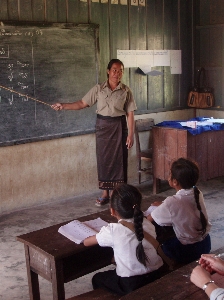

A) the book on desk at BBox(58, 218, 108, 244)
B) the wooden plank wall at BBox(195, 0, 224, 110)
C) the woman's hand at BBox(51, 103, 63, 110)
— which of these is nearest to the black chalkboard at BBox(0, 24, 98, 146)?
the woman's hand at BBox(51, 103, 63, 110)

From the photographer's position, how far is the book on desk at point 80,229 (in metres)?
2.70

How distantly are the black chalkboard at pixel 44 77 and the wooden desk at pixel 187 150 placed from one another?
3.10 feet

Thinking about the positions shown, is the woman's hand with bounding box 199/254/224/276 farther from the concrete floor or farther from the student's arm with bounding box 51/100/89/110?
the student's arm with bounding box 51/100/89/110

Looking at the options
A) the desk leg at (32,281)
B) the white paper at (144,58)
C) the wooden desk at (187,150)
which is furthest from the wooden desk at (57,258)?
the white paper at (144,58)

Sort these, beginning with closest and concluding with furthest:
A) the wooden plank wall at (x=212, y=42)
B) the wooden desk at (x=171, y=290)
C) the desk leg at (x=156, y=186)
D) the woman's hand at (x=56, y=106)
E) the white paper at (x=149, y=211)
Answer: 1. the wooden desk at (x=171, y=290)
2. the white paper at (x=149, y=211)
3. the woman's hand at (x=56, y=106)
4. the desk leg at (x=156, y=186)
5. the wooden plank wall at (x=212, y=42)

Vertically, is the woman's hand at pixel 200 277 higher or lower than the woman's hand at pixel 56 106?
lower

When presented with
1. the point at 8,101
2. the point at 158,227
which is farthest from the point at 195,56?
the point at 158,227

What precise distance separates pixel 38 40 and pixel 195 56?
9.21 feet

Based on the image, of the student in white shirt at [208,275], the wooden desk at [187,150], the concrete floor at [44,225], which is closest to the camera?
the student in white shirt at [208,275]

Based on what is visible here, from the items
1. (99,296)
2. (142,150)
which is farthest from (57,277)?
(142,150)

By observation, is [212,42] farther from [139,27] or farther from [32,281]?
[32,281]

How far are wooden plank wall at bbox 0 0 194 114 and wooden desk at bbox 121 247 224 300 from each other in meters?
3.86

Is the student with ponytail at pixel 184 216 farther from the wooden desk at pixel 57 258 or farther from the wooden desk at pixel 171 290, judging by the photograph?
the wooden desk at pixel 171 290

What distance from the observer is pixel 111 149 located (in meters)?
5.38
